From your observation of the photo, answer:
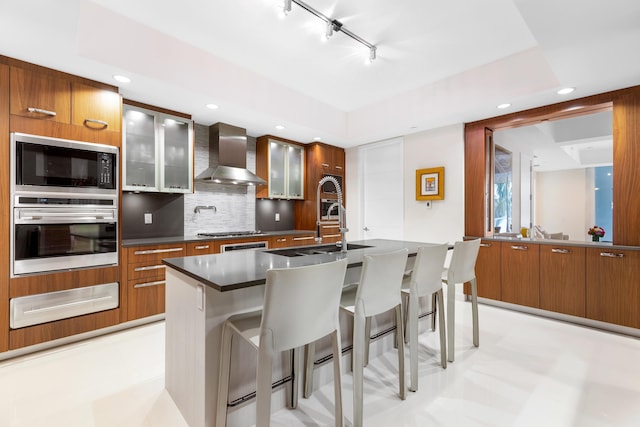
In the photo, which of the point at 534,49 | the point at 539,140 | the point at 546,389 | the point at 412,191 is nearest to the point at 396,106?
the point at 412,191

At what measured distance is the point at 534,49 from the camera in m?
2.91

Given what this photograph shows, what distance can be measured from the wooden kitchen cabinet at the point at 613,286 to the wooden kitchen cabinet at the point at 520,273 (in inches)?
17.5

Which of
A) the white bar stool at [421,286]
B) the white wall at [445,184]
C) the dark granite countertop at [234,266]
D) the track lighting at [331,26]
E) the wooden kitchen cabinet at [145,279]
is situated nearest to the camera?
the dark granite countertop at [234,266]

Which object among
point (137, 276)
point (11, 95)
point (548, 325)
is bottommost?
point (548, 325)

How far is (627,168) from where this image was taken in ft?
9.45

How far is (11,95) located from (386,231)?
4.66 metres

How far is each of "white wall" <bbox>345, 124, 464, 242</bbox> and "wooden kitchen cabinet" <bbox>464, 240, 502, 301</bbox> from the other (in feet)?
1.27

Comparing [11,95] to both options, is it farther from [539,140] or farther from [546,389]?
[539,140]

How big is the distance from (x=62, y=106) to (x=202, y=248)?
184 cm

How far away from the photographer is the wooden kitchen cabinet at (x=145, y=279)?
2920 millimetres

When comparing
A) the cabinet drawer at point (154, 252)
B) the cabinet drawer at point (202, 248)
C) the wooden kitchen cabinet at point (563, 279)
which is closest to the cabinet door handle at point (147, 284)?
the cabinet drawer at point (154, 252)

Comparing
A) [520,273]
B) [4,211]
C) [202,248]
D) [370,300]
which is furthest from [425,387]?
[4,211]

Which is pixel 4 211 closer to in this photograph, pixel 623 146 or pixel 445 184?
pixel 445 184

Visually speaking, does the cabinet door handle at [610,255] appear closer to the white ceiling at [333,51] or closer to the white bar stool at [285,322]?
the white ceiling at [333,51]
